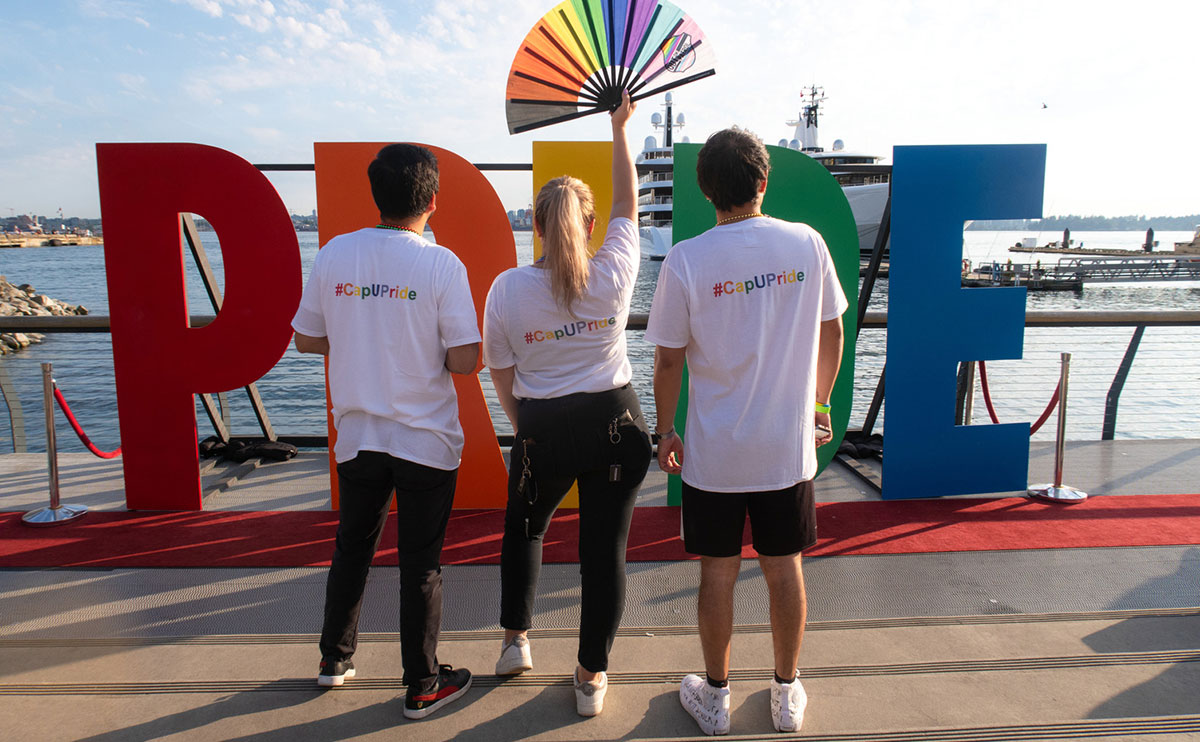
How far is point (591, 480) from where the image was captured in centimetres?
232

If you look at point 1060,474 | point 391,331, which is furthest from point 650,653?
point 1060,474

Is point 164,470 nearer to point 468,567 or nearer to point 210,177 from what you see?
point 210,177

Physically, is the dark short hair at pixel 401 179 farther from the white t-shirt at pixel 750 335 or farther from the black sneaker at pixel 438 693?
the black sneaker at pixel 438 693

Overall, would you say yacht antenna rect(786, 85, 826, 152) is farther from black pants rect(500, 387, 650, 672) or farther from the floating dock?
black pants rect(500, 387, 650, 672)

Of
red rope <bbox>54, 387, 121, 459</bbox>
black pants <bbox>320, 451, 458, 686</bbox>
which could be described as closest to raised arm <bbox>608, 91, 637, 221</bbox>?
black pants <bbox>320, 451, 458, 686</bbox>

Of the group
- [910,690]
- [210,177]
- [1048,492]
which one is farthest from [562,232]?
[1048,492]

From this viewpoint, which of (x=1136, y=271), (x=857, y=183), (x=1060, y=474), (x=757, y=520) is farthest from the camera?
(x=1136, y=271)

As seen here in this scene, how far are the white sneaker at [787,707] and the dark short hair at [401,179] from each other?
6.37 ft

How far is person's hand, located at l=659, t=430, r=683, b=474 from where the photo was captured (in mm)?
2361

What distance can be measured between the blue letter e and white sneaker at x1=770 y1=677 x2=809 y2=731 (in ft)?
8.27

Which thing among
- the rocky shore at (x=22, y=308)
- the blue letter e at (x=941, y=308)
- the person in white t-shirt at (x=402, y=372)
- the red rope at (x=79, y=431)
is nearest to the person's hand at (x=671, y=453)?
the person in white t-shirt at (x=402, y=372)

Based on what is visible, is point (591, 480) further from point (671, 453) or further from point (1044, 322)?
point (1044, 322)

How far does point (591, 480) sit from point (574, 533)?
1.82 metres

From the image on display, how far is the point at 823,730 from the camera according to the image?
7.57 feet
